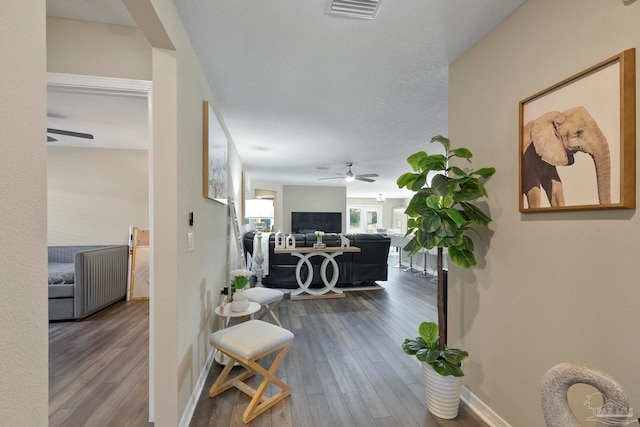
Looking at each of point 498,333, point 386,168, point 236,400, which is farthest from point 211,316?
point 386,168

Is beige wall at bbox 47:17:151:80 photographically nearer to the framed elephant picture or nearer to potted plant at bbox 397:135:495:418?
potted plant at bbox 397:135:495:418

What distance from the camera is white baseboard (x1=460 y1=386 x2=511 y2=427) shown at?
5.33 ft

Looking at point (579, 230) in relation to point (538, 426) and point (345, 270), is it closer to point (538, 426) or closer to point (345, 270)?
point (538, 426)

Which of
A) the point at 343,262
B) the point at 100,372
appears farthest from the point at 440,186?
the point at 343,262

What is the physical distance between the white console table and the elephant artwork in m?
3.16

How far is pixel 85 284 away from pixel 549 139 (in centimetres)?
453

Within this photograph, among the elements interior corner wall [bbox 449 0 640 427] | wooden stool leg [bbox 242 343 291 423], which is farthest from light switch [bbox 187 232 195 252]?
interior corner wall [bbox 449 0 640 427]

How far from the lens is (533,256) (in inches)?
57.3

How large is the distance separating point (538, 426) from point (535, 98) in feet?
5.60

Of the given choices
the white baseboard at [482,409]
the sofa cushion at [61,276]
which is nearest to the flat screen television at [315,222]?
the sofa cushion at [61,276]

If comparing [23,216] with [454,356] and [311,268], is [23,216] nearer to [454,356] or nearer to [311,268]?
[454,356]

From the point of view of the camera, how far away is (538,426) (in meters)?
1.39

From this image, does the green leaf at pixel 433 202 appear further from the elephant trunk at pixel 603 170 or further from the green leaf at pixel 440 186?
the elephant trunk at pixel 603 170

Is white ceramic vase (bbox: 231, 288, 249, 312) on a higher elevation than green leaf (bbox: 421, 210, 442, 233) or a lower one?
lower
